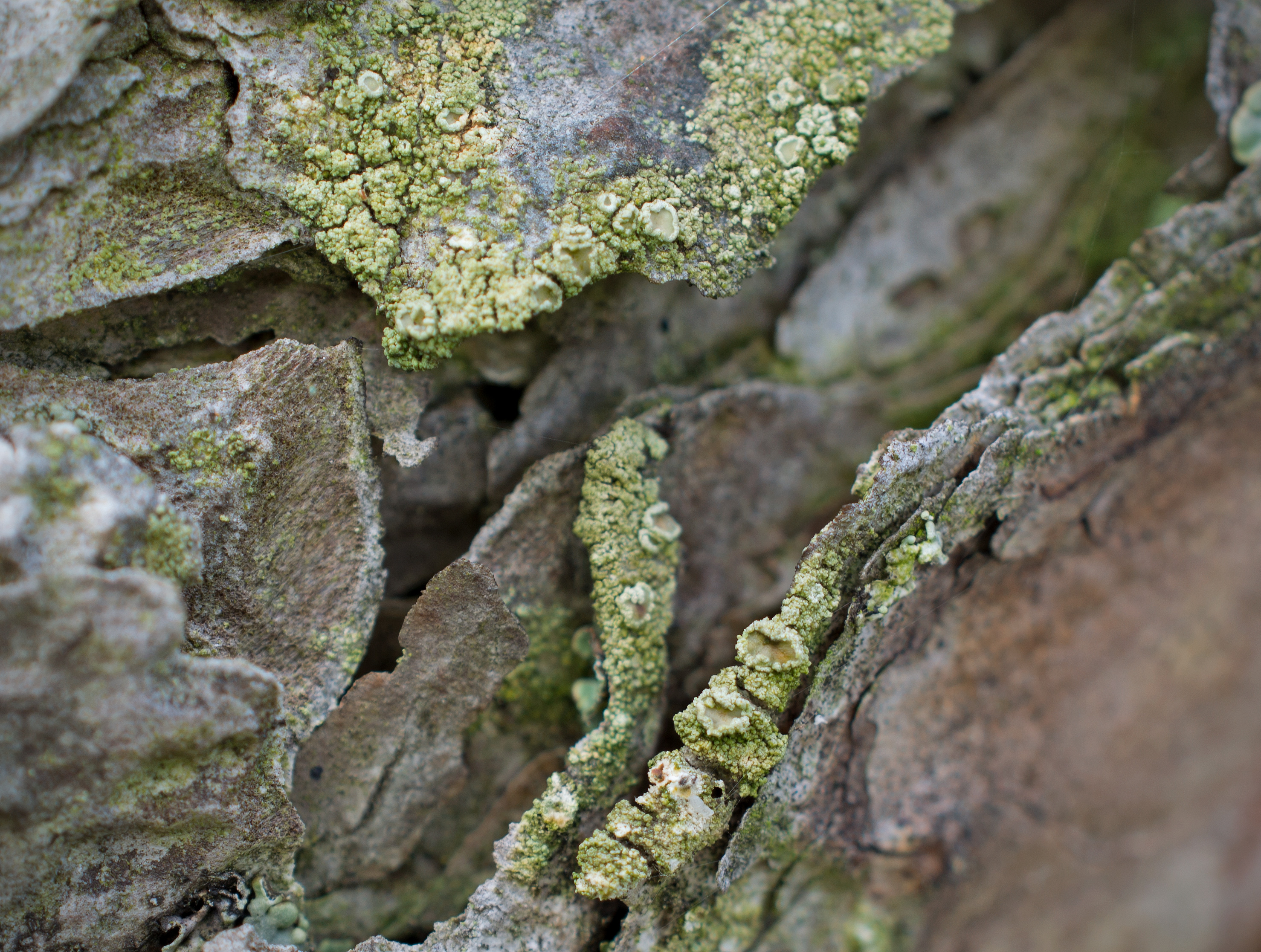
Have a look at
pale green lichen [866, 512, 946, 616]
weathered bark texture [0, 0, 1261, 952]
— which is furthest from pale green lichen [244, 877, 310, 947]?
pale green lichen [866, 512, 946, 616]

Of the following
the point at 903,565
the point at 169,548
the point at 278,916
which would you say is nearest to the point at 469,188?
the point at 169,548

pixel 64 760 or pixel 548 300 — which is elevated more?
pixel 548 300

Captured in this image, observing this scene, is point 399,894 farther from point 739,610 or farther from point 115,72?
point 115,72

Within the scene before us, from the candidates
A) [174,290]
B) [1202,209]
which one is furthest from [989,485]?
[174,290]

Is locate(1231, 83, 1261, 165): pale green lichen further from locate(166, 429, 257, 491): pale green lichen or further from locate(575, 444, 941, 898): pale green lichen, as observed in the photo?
locate(166, 429, 257, 491): pale green lichen

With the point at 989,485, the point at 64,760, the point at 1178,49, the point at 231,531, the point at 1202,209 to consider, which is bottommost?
the point at 64,760

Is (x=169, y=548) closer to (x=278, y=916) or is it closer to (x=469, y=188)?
(x=278, y=916)

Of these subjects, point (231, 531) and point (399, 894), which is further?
point (399, 894)

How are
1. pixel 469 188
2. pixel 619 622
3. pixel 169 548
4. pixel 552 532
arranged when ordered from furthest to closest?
pixel 552 532 → pixel 619 622 → pixel 469 188 → pixel 169 548
